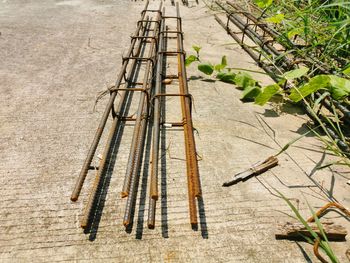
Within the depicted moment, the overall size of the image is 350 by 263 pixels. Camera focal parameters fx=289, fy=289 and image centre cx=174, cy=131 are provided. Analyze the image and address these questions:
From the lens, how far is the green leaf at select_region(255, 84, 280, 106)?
302 centimetres

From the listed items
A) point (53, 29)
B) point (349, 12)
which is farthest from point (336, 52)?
point (53, 29)

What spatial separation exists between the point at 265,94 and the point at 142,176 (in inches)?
63.0

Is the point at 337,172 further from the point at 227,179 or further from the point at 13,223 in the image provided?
the point at 13,223

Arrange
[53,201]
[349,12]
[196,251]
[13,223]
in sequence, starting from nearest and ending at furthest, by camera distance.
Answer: [196,251] < [13,223] < [53,201] < [349,12]

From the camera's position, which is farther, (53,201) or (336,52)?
(336,52)

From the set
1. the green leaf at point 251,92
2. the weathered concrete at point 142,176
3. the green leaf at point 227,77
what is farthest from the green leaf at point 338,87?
the green leaf at point 227,77

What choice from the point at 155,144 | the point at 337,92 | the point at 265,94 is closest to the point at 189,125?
the point at 155,144

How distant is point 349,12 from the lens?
344cm

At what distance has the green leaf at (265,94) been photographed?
9.89 feet

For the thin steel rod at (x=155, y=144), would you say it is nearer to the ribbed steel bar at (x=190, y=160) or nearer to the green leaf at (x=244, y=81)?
the ribbed steel bar at (x=190, y=160)

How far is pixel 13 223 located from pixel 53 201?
29 cm

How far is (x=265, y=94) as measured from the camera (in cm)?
306

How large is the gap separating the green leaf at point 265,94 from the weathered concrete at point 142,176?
0.15 m

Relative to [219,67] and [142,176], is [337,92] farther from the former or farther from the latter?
[142,176]
